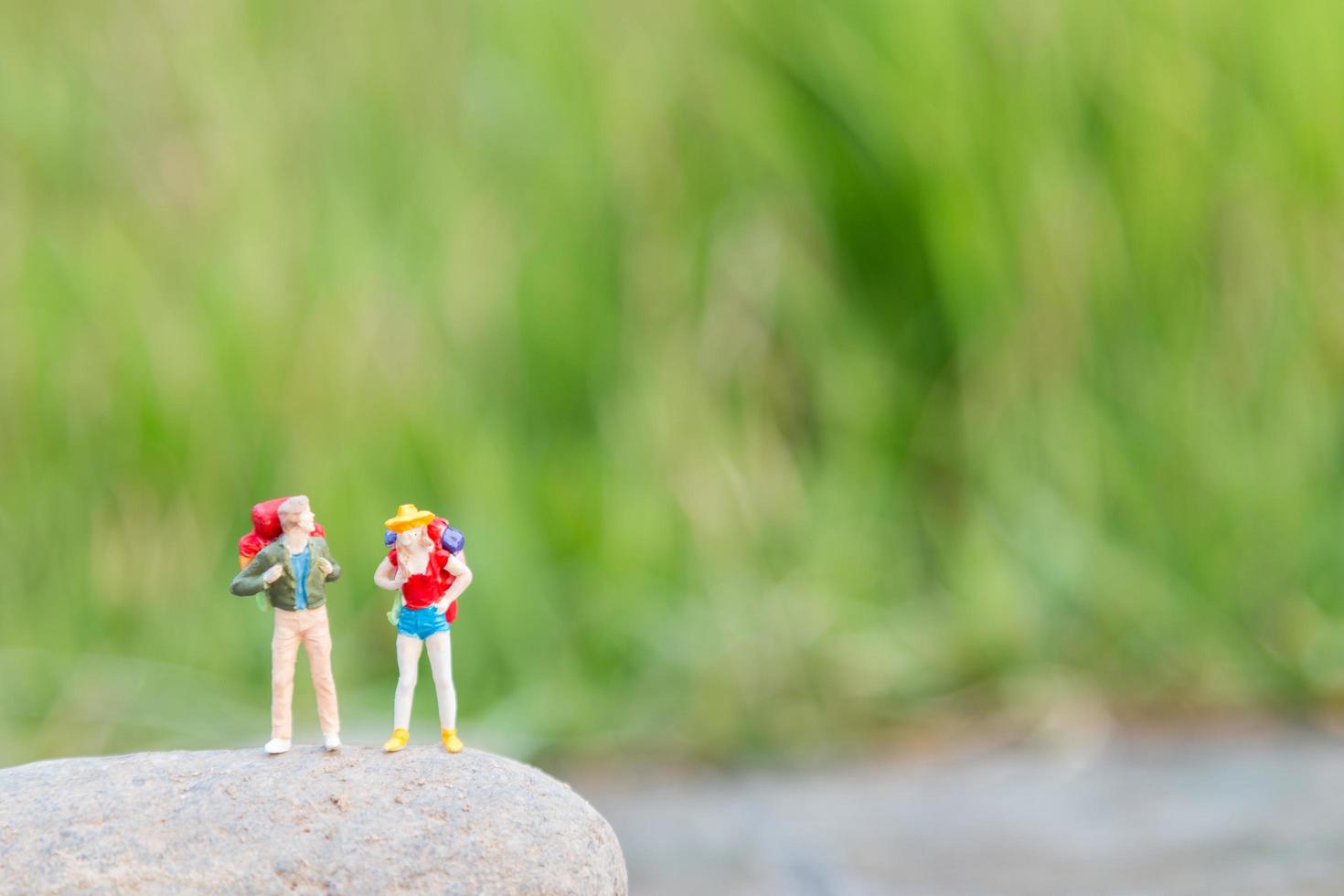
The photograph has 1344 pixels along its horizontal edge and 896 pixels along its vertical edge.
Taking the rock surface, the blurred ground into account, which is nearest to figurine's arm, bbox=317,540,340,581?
the rock surface

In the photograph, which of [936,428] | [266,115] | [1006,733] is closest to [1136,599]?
[1006,733]

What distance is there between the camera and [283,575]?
972 mm

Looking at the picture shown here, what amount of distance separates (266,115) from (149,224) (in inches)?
9.4

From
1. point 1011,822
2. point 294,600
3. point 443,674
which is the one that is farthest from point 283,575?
point 1011,822

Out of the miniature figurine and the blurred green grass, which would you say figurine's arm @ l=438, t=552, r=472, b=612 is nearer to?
the miniature figurine

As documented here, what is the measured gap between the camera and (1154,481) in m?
1.90

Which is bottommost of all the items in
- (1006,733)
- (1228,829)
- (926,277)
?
(1228,829)

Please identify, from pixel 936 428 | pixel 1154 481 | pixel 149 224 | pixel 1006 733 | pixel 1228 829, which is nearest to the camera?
pixel 1228 829

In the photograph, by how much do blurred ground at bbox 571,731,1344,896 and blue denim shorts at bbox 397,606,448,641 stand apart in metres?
0.44

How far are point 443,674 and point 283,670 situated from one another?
0.10 meters

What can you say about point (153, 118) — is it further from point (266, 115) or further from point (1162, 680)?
point (1162, 680)

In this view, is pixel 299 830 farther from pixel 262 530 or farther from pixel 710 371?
pixel 710 371

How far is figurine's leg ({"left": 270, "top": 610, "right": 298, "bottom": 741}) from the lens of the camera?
980 mm

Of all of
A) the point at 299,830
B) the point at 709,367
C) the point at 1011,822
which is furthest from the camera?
the point at 709,367
